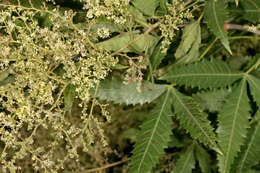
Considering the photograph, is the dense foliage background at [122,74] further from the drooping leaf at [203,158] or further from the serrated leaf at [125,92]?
the drooping leaf at [203,158]

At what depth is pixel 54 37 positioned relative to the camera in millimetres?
1486

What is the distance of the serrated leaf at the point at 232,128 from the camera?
199cm

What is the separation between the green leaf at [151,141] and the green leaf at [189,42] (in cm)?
40

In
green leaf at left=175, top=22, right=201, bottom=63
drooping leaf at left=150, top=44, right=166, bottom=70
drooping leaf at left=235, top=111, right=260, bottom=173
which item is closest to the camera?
drooping leaf at left=150, top=44, right=166, bottom=70

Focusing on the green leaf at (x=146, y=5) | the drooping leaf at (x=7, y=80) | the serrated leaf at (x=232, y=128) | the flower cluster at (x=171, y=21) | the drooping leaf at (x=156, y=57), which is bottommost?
the serrated leaf at (x=232, y=128)

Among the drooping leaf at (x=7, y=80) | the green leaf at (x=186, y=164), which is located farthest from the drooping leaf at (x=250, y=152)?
the drooping leaf at (x=7, y=80)

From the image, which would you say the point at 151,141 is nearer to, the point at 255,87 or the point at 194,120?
the point at 194,120

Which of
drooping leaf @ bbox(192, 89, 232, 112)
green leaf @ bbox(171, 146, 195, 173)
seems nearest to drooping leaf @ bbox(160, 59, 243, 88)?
drooping leaf @ bbox(192, 89, 232, 112)

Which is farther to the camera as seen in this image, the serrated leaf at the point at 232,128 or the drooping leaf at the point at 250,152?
the drooping leaf at the point at 250,152

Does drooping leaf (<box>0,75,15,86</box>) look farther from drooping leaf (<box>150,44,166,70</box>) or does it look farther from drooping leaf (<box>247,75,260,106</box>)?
drooping leaf (<box>247,75,260,106</box>)

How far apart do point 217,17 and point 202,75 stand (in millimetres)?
451

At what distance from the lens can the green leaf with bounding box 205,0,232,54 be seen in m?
1.62

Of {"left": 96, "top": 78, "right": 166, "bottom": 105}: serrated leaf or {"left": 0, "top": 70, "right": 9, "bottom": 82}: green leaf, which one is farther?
{"left": 96, "top": 78, "right": 166, "bottom": 105}: serrated leaf

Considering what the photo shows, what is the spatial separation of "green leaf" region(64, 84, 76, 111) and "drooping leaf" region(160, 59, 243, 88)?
606mm
